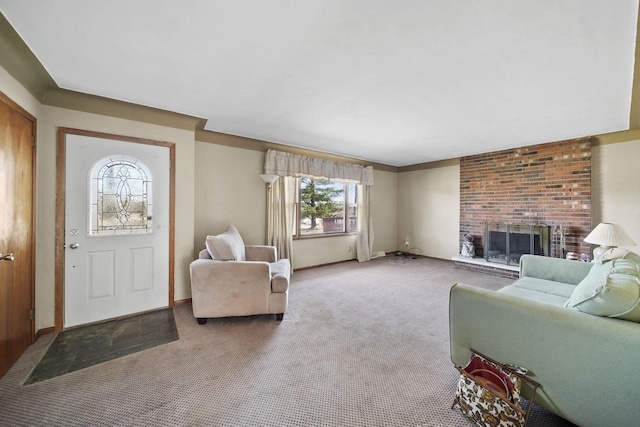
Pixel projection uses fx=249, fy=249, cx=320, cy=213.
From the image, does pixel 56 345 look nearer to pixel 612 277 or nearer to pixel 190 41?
pixel 190 41

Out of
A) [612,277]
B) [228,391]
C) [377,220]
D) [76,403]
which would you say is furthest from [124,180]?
[377,220]

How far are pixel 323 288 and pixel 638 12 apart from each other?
3752mm

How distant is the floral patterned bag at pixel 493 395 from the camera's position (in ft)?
4.36

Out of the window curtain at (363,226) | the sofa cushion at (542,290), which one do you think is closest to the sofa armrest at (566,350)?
the sofa cushion at (542,290)

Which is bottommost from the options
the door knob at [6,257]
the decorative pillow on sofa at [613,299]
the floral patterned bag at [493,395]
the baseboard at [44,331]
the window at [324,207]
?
the baseboard at [44,331]

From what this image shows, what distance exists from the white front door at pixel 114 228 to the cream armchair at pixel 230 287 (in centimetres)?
71

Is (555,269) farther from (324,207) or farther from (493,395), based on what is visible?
(324,207)

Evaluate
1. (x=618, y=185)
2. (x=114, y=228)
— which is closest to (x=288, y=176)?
(x=114, y=228)

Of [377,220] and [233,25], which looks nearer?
[233,25]

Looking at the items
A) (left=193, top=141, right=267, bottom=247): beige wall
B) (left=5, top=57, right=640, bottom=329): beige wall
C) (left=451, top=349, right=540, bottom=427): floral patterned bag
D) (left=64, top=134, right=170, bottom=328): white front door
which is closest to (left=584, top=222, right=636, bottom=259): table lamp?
(left=5, top=57, right=640, bottom=329): beige wall

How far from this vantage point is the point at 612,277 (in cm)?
146

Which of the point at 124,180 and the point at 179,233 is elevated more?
the point at 124,180

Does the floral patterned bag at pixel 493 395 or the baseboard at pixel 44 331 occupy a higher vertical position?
the floral patterned bag at pixel 493 395

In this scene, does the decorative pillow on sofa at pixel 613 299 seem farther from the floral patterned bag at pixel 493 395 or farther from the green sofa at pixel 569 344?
the floral patterned bag at pixel 493 395
